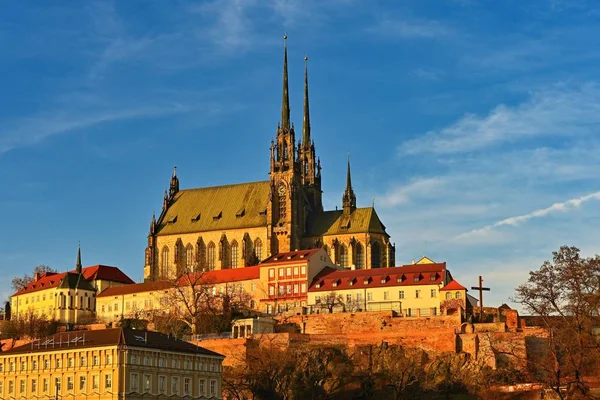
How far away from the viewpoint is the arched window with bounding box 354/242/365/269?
151000mm

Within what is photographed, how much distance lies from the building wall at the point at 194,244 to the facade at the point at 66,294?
5696 millimetres

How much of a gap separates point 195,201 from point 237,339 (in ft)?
183

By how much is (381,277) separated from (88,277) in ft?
148

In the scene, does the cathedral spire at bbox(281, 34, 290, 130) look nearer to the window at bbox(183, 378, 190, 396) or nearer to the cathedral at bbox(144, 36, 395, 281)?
the cathedral at bbox(144, 36, 395, 281)

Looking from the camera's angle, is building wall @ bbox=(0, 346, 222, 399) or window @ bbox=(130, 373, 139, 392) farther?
window @ bbox=(130, 373, 139, 392)

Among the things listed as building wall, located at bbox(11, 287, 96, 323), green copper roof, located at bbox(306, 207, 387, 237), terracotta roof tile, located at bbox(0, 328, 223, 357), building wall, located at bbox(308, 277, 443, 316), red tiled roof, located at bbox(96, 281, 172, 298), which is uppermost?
green copper roof, located at bbox(306, 207, 387, 237)

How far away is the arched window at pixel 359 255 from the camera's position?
151m

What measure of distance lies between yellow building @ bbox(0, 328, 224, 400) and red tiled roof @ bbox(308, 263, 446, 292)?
30.6 m

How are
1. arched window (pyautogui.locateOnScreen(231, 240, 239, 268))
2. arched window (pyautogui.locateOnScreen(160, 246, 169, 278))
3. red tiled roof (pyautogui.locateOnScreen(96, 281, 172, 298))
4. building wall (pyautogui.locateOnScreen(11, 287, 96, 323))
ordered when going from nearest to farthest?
red tiled roof (pyautogui.locateOnScreen(96, 281, 172, 298)), building wall (pyautogui.locateOnScreen(11, 287, 96, 323)), arched window (pyautogui.locateOnScreen(231, 240, 239, 268)), arched window (pyautogui.locateOnScreen(160, 246, 169, 278))

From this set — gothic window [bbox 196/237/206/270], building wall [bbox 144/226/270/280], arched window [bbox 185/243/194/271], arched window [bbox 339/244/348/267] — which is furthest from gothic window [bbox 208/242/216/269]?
arched window [bbox 339/244/348/267]

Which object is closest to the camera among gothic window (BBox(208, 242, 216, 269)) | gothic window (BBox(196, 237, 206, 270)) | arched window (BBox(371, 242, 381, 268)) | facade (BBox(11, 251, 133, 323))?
facade (BBox(11, 251, 133, 323))

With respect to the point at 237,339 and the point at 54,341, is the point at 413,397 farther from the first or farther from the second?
the point at 54,341

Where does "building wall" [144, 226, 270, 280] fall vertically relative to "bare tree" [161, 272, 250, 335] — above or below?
above

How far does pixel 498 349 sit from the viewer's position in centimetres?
10806
